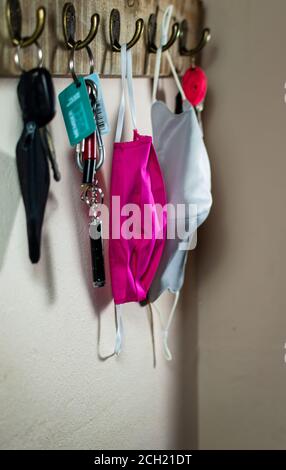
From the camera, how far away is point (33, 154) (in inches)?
20.5

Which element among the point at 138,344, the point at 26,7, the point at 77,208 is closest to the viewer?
the point at 26,7

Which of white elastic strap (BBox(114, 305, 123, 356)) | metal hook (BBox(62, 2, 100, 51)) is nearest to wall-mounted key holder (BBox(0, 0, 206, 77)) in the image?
metal hook (BBox(62, 2, 100, 51))

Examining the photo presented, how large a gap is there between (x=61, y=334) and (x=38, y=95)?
0.32 meters

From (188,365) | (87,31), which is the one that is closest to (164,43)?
(87,31)

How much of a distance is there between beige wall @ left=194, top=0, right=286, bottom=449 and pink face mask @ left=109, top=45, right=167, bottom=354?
0.16 meters

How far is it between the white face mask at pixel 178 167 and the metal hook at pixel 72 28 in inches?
5.0

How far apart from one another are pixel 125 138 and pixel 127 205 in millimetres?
113

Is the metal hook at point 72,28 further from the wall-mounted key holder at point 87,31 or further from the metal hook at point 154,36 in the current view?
the metal hook at point 154,36

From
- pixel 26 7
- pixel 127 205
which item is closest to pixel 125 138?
pixel 127 205

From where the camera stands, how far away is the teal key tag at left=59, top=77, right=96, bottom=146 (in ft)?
1.78

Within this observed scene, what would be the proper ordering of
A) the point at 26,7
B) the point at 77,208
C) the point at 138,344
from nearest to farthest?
the point at 26,7 < the point at 77,208 < the point at 138,344

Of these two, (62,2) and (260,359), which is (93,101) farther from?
(260,359)

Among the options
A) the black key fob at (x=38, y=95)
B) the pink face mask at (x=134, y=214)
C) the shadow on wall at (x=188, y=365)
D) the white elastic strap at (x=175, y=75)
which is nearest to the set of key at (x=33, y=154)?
the black key fob at (x=38, y=95)

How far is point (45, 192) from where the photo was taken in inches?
21.0
